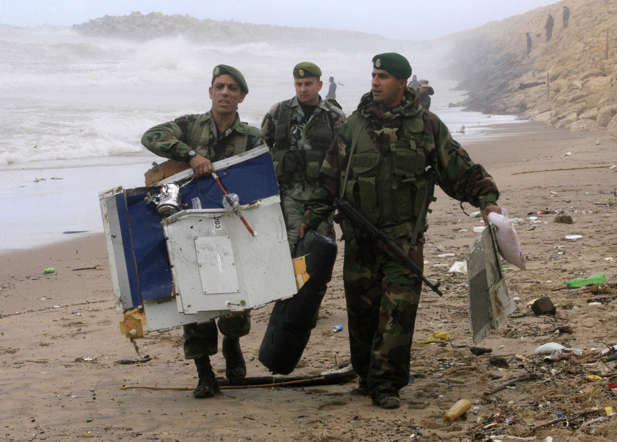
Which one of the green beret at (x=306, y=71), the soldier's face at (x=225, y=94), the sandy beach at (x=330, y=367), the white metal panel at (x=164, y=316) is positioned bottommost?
the sandy beach at (x=330, y=367)

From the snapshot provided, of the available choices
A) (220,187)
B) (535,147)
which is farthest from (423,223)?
(535,147)

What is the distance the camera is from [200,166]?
390 cm

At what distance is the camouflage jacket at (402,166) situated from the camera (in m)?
4.01

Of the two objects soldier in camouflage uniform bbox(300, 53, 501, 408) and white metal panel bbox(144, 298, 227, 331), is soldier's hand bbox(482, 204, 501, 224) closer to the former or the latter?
soldier in camouflage uniform bbox(300, 53, 501, 408)

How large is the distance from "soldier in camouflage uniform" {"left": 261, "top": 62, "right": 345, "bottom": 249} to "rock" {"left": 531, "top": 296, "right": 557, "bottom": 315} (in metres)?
1.66

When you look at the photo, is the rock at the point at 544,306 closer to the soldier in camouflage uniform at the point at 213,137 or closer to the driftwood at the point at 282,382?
the driftwood at the point at 282,382

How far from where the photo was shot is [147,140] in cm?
415

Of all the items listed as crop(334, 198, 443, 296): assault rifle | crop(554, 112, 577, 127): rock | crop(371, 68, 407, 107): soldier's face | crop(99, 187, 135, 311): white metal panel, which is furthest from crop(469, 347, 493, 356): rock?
crop(554, 112, 577, 127): rock

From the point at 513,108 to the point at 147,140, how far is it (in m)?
32.7

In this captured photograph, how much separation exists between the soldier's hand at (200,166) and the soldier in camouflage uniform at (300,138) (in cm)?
145

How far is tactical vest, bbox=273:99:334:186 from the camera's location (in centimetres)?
533

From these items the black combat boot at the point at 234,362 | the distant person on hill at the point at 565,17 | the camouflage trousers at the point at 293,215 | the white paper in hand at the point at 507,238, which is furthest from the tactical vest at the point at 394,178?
the distant person on hill at the point at 565,17

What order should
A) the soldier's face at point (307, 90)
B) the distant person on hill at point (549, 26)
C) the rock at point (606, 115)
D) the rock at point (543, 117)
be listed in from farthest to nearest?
the distant person on hill at point (549, 26)
the rock at point (543, 117)
the rock at point (606, 115)
the soldier's face at point (307, 90)

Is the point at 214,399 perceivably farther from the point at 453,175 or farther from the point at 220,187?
the point at 453,175
